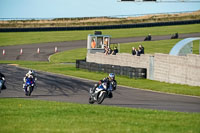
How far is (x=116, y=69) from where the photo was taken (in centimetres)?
3341

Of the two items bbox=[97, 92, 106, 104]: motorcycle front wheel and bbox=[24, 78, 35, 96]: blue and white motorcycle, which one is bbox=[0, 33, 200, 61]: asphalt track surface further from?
Answer: bbox=[97, 92, 106, 104]: motorcycle front wheel

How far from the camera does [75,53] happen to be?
179ft

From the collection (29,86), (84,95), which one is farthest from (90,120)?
(84,95)

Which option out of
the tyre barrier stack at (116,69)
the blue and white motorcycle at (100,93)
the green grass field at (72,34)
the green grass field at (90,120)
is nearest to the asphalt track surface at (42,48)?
the green grass field at (72,34)

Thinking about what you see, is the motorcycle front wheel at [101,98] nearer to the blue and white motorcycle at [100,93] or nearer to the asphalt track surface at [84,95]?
the blue and white motorcycle at [100,93]

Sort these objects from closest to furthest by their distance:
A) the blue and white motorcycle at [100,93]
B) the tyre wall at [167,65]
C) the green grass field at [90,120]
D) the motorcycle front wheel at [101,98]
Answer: the green grass field at [90,120]
the blue and white motorcycle at [100,93]
the motorcycle front wheel at [101,98]
the tyre wall at [167,65]

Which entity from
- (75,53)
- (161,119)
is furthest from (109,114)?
(75,53)

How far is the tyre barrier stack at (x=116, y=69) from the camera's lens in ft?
101

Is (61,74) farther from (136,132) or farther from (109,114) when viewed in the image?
(136,132)

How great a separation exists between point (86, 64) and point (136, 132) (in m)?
27.4

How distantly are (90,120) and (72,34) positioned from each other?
197ft

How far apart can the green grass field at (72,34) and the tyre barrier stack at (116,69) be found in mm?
27998

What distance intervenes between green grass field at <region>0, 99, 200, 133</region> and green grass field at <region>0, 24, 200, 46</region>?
5025 cm

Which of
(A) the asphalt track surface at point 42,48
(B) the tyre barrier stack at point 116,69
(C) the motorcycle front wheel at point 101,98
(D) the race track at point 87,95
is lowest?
(D) the race track at point 87,95
